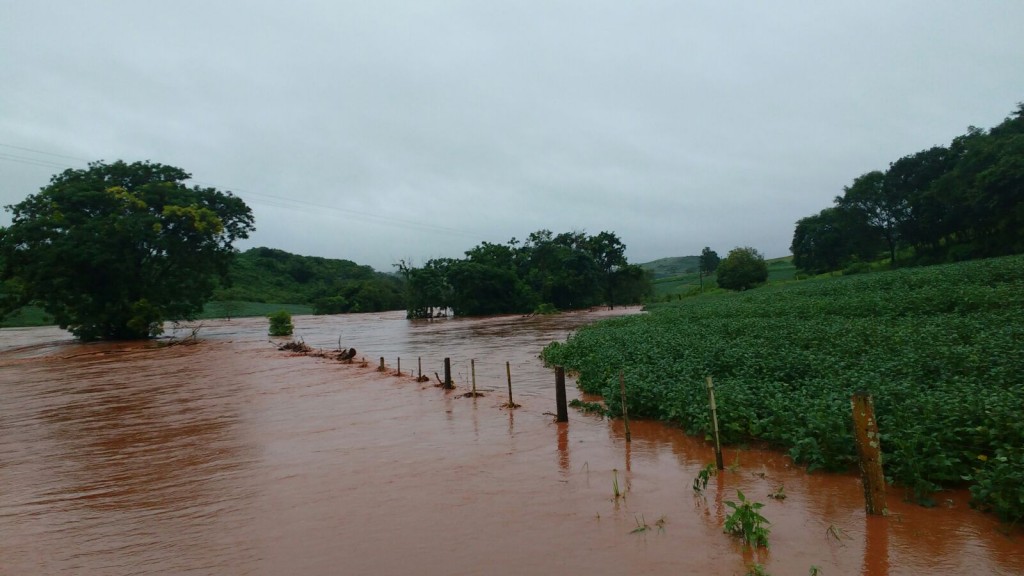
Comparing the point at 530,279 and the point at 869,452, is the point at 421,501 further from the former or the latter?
the point at 530,279

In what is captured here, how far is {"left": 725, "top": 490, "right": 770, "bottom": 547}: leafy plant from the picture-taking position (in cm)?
611

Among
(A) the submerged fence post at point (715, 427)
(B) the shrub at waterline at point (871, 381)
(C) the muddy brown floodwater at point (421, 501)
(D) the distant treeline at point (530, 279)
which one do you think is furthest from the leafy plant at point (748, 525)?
(D) the distant treeline at point (530, 279)

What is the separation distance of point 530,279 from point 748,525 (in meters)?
61.6

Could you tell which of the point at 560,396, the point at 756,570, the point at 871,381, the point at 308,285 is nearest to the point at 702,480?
the point at 756,570

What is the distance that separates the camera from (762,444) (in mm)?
9102

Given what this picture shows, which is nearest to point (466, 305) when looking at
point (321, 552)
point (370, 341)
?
point (370, 341)

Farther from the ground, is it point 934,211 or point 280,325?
point 934,211

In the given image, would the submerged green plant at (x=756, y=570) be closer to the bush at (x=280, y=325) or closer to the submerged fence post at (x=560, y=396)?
the submerged fence post at (x=560, y=396)

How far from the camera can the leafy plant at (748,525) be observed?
6.11 metres

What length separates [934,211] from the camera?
4862cm

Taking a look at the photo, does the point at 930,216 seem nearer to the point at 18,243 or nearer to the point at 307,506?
the point at 307,506

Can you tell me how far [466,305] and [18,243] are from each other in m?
38.9

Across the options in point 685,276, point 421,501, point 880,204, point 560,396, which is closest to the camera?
point 421,501

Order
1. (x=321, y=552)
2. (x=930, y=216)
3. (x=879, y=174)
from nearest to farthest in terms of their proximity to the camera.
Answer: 1. (x=321, y=552)
2. (x=930, y=216)
3. (x=879, y=174)
